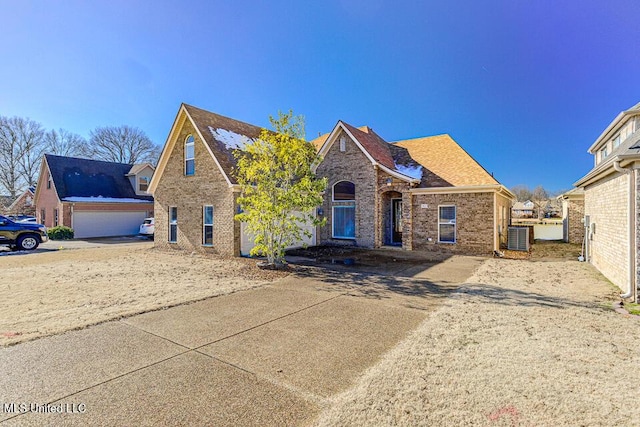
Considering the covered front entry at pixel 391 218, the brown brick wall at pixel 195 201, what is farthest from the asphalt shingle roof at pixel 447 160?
the brown brick wall at pixel 195 201

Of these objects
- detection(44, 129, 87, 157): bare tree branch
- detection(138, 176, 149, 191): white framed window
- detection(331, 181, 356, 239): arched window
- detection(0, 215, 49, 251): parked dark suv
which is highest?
detection(44, 129, 87, 157): bare tree branch

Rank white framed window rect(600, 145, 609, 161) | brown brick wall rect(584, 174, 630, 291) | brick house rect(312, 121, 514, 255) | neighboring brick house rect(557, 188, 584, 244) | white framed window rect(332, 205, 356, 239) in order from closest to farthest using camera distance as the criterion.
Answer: brown brick wall rect(584, 174, 630, 291), white framed window rect(600, 145, 609, 161), brick house rect(312, 121, 514, 255), white framed window rect(332, 205, 356, 239), neighboring brick house rect(557, 188, 584, 244)

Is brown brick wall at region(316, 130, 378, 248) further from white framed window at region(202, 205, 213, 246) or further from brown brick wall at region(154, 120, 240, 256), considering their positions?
white framed window at region(202, 205, 213, 246)

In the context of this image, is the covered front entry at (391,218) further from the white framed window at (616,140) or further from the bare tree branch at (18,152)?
the bare tree branch at (18,152)

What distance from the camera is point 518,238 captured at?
15961 mm

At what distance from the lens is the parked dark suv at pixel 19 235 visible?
17.0m

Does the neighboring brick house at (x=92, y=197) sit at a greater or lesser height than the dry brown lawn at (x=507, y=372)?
greater

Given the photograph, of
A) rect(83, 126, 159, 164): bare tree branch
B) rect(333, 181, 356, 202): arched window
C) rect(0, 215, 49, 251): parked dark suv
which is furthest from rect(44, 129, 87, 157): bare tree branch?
rect(333, 181, 356, 202): arched window

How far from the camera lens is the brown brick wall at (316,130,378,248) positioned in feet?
53.8

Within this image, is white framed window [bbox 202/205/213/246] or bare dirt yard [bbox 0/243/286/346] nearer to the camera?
bare dirt yard [bbox 0/243/286/346]

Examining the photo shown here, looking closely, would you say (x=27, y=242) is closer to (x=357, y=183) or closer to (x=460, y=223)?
(x=357, y=183)

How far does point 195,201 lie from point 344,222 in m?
7.96

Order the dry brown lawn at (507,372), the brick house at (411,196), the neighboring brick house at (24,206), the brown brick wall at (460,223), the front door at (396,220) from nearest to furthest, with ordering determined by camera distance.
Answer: the dry brown lawn at (507,372) < the brown brick wall at (460,223) < the brick house at (411,196) < the front door at (396,220) < the neighboring brick house at (24,206)

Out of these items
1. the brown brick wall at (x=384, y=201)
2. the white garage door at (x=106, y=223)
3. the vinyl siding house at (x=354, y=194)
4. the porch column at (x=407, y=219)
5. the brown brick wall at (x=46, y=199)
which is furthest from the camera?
the brown brick wall at (x=46, y=199)
